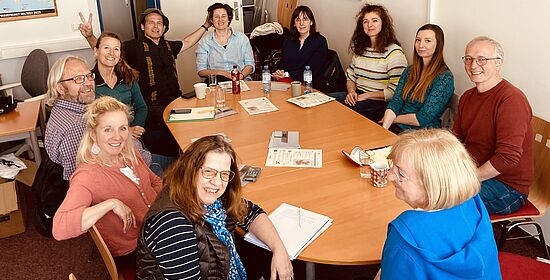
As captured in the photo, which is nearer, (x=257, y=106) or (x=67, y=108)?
(x=67, y=108)

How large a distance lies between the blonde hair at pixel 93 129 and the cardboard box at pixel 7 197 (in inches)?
53.5

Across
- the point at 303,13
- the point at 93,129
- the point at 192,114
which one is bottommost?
the point at 192,114

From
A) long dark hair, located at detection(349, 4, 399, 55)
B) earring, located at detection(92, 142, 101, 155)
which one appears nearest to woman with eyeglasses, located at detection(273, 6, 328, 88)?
long dark hair, located at detection(349, 4, 399, 55)

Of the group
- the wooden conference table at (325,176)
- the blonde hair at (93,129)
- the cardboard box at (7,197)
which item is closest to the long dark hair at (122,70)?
the wooden conference table at (325,176)

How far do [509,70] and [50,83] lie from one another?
256 cm

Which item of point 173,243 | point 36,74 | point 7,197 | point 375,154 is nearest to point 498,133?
point 375,154

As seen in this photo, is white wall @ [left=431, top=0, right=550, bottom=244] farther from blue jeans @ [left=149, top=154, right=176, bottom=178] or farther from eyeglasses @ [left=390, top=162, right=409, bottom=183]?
blue jeans @ [left=149, top=154, right=176, bottom=178]

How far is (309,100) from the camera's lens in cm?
329

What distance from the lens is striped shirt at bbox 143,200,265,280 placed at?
147 centimetres

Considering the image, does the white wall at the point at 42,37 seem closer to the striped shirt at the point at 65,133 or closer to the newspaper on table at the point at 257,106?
the newspaper on table at the point at 257,106

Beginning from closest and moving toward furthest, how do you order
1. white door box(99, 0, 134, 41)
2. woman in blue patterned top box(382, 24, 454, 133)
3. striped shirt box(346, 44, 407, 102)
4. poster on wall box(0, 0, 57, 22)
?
woman in blue patterned top box(382, 24, 454, 133) → striped shirt box(346, 44, 407, 102) → poster on wall box(0, 0, 57, 22) → white door box(99, 0, 134, 41)

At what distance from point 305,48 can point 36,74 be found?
227 centimetres

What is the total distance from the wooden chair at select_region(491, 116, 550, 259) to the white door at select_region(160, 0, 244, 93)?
12.2ft

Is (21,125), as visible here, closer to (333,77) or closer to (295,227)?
(295,227)
